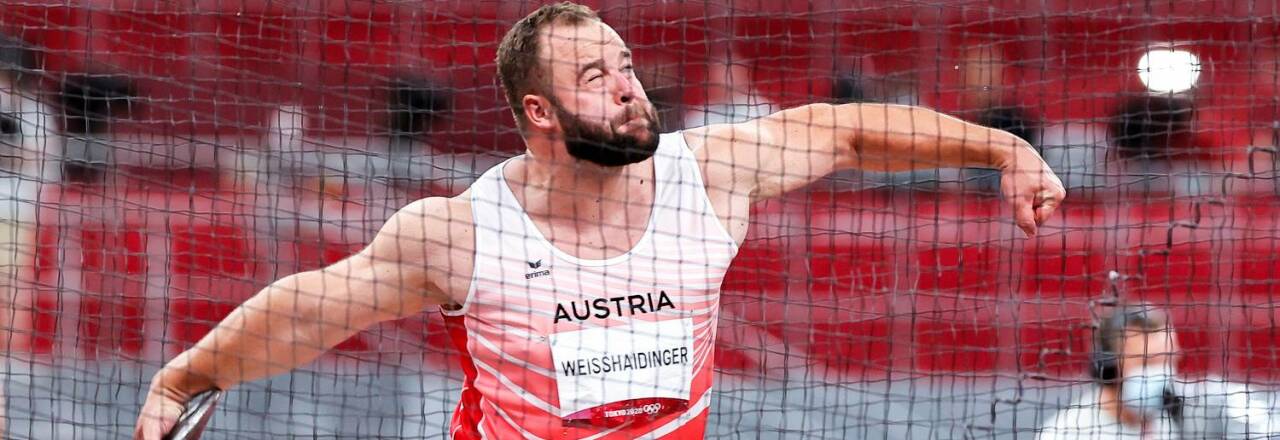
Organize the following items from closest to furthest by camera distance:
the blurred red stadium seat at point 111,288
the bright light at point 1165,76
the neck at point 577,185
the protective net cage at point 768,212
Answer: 1. the neck at point 577,185
2. the protective net cage at point 768,212
3. the blurred red stadium seat at point 111,288
4. the bright light at point 1165,76

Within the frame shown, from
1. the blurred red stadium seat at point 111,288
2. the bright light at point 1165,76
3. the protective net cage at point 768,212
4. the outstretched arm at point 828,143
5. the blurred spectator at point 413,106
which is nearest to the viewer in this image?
the outstretched arm at point 828,143

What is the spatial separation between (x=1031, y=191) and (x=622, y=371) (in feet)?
2.97

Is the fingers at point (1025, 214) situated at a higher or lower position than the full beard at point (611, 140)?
lower

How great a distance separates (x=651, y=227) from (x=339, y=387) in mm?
4510

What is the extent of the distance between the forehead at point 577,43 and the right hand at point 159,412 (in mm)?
1038

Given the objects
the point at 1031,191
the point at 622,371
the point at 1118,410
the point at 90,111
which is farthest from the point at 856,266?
the point at 622,371

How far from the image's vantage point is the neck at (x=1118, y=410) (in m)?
4.81

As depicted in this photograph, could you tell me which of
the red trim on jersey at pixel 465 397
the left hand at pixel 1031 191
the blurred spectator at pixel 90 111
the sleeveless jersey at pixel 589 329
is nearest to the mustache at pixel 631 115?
the sleeveless jersey at pixel 589 329

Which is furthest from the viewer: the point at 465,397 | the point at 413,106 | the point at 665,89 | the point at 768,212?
the point at 413,106

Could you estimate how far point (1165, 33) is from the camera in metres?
8.16

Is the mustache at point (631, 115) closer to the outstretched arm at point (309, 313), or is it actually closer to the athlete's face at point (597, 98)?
the athlete's face at point (597, 98)

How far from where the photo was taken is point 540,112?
3.22 meters

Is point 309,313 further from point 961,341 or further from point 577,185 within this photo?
point 961,341

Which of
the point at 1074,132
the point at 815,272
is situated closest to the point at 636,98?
the point at 815,272
